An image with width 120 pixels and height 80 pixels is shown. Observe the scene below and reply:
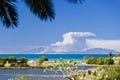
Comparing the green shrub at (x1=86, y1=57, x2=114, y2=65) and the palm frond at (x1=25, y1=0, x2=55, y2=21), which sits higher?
the green shrub at (x1=86, y1=57, x2=114, y2=65)

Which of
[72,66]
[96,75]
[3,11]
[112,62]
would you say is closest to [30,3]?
[3,11]

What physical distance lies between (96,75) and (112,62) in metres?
59.1

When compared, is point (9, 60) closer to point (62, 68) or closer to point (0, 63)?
point (0, 63)

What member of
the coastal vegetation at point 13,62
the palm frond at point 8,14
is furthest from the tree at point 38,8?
the coastal vegetation at point 13,62

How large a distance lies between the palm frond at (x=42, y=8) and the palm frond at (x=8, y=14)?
0.75m

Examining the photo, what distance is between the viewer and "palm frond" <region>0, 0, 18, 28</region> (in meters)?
13.4

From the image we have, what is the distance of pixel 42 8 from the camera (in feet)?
42.6

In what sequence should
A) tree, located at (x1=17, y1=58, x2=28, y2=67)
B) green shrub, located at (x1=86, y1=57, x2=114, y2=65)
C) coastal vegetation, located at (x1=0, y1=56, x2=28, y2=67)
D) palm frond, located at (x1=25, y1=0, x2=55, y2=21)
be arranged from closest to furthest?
palm frond, located at (x1=25, y1=0, x2=55, y2=21), tree, located at (x1=17, y1=58, x2=28, y2=67), coastal vegetation, located at (x1=0, y1=56, x2=28, y2=67), green shrub, located at (x1=86, y1=57, x2=114, y2=65)

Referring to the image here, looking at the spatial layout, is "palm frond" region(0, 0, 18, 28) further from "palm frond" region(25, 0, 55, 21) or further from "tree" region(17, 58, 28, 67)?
"tree" region(17, 58, 28, 67)

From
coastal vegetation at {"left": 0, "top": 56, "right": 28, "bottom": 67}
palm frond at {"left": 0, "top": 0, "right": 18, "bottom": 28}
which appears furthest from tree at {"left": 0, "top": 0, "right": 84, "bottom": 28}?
coastal vegetation at {"left": 0, "top": 56, "right": 28, "bottom": 67}

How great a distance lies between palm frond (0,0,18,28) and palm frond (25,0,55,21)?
0.75m

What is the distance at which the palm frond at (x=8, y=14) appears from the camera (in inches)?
527

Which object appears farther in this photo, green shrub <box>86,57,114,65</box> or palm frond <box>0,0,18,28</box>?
green shrub <box>86,57,114,65</box>

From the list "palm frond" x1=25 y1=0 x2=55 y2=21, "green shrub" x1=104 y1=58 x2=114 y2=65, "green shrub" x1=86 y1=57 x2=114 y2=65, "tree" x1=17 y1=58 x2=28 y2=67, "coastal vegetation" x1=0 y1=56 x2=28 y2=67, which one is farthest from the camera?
"green shrub" x1=86 y1=57 x2=114 y2=65
